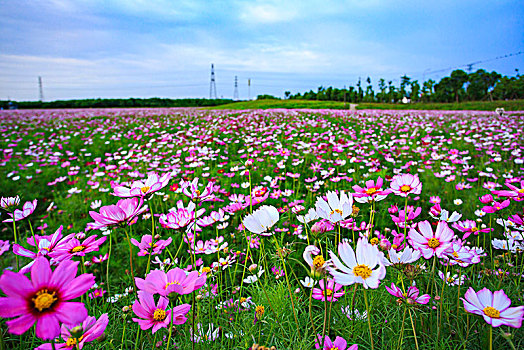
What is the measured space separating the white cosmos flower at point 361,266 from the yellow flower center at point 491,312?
0.27m

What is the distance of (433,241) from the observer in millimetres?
720

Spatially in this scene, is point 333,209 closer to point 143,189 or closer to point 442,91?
point 143,189

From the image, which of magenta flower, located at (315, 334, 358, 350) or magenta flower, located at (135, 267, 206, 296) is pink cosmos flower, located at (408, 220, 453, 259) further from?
magenta flower, located at (135, 267, 206, 296)

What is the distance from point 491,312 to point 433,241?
0.60 feet

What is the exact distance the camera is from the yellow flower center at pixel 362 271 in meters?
0.58

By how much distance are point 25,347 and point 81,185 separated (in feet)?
8.69

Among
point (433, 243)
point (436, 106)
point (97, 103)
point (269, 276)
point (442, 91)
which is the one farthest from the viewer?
point (442, 91)

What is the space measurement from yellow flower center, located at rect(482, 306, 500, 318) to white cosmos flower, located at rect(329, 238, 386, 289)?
269 millimetres

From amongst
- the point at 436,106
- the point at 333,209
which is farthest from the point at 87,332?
the point at 436,106

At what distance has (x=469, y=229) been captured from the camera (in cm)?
128

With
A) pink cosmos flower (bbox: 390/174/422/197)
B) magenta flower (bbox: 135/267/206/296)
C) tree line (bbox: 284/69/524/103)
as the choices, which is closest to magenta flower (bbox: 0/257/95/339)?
magenta flower (bbox: 135/267/206/296)

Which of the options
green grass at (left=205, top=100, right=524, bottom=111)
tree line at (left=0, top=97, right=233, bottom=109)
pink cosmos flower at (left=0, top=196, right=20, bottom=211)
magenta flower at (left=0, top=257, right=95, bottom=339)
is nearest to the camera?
magenta flower at (left=0, top=257, right=95, bottom=339)

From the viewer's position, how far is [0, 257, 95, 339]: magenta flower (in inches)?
17.2

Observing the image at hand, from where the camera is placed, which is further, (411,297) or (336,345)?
(411,297)
